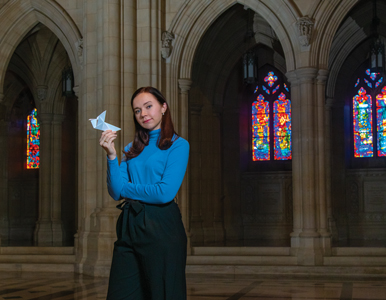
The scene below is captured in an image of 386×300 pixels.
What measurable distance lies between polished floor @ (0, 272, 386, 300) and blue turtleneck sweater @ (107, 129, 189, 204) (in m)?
5.97

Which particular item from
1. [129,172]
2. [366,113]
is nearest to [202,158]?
[366,113]

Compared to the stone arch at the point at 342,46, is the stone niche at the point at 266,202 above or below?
below

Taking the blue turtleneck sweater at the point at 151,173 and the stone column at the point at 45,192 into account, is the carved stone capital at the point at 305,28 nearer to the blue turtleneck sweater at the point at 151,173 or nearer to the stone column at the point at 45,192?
the stone column at the point at 45,192

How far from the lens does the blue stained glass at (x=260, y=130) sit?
20922mm

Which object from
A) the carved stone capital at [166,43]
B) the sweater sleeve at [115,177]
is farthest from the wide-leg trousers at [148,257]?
the carved stone capital at [166,43]

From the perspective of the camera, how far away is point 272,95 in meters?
21.1

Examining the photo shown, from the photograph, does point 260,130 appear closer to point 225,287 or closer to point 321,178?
point 321,178

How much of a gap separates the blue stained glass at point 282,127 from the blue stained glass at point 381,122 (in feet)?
9.41

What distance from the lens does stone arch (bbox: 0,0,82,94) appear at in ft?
45.0

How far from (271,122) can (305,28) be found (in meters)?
8.72

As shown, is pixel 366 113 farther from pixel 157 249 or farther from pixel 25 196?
pixel 157 249

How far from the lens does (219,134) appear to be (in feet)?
59.7

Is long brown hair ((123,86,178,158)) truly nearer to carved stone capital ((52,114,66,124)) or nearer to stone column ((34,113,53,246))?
stone column ((34,113,53,246))

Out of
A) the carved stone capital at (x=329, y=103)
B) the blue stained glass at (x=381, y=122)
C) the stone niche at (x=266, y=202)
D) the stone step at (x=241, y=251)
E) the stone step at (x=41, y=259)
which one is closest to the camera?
the stone step at (x=241, y=251)
